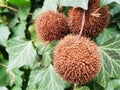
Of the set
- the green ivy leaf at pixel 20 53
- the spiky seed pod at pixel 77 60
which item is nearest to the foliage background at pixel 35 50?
the green ivy leaf at pixel 20 53

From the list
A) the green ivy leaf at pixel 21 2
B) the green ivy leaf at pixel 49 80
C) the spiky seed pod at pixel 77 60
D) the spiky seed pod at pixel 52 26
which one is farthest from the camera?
the green ivy leaf at pixel 21 2

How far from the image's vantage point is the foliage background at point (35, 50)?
1022 mm

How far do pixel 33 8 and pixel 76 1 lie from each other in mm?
420

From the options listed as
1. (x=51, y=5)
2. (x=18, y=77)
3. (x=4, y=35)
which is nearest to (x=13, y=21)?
(x=4, y=35)

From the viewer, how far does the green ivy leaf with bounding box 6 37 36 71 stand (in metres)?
1.15

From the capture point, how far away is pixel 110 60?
1014 mm

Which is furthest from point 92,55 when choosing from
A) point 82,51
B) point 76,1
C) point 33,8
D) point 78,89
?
point 33,8

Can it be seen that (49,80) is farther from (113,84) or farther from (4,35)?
(4,35)

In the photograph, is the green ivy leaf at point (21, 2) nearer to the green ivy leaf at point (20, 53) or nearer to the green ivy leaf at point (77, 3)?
the green ivy leaf at point (20, 53)

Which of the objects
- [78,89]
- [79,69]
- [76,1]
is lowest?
[78,89]

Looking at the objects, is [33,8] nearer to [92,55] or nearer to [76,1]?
[76,1]

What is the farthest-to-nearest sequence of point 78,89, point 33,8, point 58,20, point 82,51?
point 33,8 < point 78,89 < point 58,20 < point 82,51

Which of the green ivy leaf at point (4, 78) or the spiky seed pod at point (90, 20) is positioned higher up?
the spiky seed pod at point (90, 20)

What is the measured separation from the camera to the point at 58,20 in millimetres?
984
